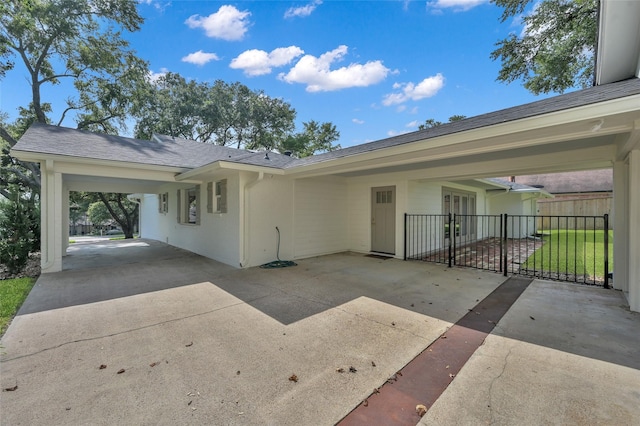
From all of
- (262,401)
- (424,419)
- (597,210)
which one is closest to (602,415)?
(424,419)

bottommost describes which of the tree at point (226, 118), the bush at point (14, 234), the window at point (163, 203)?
the bush at point (14, 234)

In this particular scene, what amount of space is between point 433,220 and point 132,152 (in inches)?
396

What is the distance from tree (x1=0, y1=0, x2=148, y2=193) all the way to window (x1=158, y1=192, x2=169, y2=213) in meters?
5.51

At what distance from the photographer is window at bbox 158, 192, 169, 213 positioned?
11.9 metres

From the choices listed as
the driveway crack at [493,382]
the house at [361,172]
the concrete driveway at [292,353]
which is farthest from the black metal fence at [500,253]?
the driveway crack at [493,382]

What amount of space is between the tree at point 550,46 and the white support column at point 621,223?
7.59 m

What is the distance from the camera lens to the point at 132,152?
802 centimetres

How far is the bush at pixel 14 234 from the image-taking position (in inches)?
253

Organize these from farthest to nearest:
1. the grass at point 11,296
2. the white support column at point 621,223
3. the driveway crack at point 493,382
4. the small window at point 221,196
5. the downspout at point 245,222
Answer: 1. the small window at point 221,196
2. the downspout at point 245,222
3. the white support column at point 621,223
4. the grass at point 11,296
5. the driveway crack at point 493,382

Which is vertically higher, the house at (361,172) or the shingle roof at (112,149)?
the shingle roof at (112,149)

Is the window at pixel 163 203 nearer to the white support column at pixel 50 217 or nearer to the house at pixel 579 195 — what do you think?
the white support column at pixel 50 217

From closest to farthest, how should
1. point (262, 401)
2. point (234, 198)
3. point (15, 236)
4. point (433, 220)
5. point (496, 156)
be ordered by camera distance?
point (262, 401)
point (496, 156)
point (15, 236)
point (234, 198)
point (433, 220)

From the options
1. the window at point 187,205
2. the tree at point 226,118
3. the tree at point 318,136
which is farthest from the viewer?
the tree at point 318,136

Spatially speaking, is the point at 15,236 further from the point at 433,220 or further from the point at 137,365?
the point at 433,220
